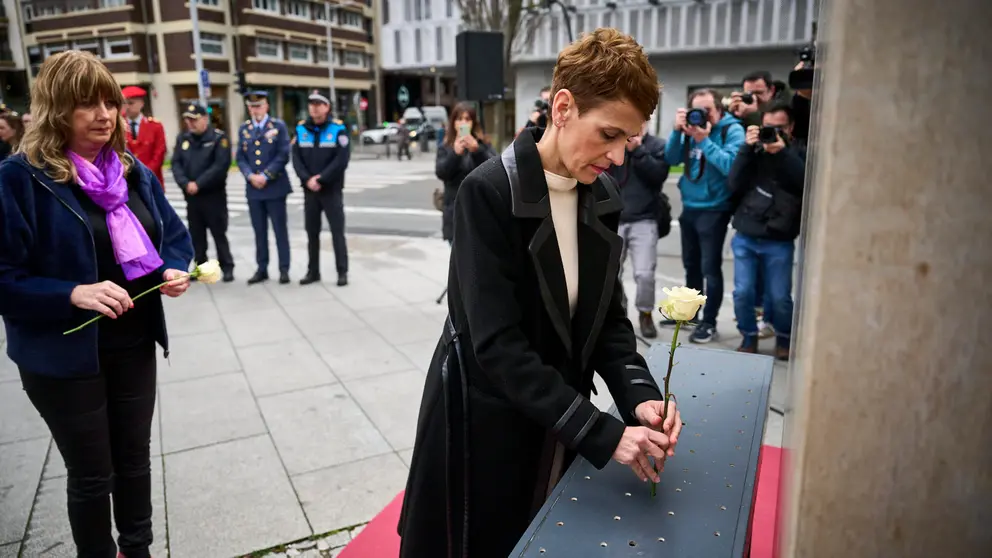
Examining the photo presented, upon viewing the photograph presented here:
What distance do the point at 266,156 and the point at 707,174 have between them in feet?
14.8

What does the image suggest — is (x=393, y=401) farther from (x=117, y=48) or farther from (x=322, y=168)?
(x=117, y=48)

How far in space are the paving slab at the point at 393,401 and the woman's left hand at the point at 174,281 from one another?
1.49 metres

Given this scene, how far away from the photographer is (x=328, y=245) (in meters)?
9.31

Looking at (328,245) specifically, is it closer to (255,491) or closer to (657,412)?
(255,491)

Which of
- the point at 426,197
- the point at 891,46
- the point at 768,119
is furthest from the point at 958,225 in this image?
the point at 426,197

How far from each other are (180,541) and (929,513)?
2.69 metres

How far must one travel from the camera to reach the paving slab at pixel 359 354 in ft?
15.0

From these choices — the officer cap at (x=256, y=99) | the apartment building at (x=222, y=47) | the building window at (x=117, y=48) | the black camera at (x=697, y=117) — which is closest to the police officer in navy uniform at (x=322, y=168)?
the officer cap at (x=256, y=99)

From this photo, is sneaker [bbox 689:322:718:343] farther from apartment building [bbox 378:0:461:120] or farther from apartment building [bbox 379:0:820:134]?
apartment building [bbox 378:0:461:120]

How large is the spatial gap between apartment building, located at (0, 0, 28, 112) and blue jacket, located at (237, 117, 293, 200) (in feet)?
6.48

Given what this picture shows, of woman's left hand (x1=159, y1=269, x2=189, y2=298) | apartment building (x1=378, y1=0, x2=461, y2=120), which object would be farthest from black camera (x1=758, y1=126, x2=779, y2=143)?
apartment building (x1=378, y1=0, x2=461, y2=120)

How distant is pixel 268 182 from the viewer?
695cm

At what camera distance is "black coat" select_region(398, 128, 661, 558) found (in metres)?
1.42

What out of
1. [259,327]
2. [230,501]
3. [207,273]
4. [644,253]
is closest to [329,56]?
[259,327]
